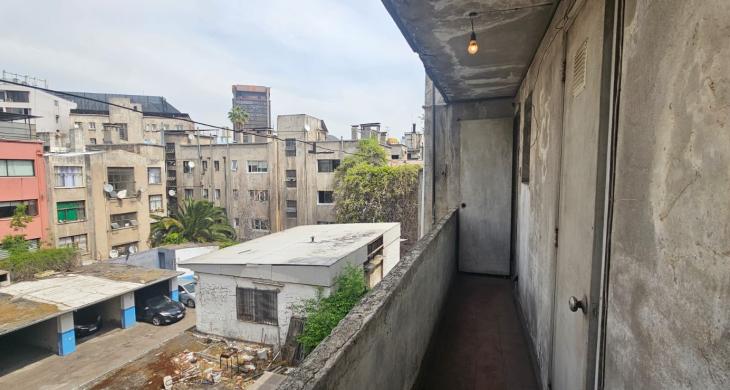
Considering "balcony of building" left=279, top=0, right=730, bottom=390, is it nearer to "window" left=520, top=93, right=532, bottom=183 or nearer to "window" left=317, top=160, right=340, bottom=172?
"window" left=520, top=93, right=532, bottom=183

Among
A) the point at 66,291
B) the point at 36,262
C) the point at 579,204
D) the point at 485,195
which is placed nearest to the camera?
the point at 579,204

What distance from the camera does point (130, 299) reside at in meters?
14.7

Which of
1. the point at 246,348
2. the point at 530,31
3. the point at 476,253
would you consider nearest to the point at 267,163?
the point at 246,348

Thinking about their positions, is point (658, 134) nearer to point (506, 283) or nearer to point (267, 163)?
point (506, 283)

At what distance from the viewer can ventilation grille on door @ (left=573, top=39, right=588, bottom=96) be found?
2.17 meters

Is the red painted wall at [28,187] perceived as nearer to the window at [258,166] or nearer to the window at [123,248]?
the window at [123,248]

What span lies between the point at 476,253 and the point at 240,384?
6.85 meters

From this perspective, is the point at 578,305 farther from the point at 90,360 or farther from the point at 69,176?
the point at 69,176

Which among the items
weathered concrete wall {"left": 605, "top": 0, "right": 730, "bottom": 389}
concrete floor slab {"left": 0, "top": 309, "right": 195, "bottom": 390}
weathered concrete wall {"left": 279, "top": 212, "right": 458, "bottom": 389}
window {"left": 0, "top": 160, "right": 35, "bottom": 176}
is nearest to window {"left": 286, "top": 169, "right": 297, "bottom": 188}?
concrete floor slab {"left": 0, "top": 309, "right": 195, "bottom": 390}

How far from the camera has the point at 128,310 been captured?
1469cm

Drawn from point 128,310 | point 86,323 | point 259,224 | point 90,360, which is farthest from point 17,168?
point 259,224

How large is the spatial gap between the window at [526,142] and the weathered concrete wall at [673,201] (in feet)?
10.5

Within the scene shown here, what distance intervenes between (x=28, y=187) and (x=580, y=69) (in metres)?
23.8

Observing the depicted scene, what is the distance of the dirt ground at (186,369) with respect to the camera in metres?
9.03
